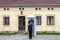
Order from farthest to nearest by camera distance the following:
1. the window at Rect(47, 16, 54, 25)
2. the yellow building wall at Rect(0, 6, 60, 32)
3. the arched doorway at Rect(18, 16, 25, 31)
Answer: the window at Rect(47, 16, 54, 25), the arched doorway at Rect(18, 16, 25, 31), the yellow building wall at Rect(0, 6, 60, 32)

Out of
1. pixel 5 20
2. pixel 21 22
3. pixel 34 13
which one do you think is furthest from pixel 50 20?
pixel 5 20

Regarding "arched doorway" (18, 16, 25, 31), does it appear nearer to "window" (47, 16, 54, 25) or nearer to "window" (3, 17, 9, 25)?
"window" (3, 17, 9, 25)

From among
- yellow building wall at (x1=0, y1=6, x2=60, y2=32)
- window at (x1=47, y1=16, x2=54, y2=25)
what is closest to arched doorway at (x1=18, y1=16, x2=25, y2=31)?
yellow building wall at (x1=0, y1=6, x2=60, y2=32)

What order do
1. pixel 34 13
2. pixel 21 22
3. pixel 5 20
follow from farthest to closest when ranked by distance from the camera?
1. pixel 5 20
2. pixel 21 22
3. pixel 34 13

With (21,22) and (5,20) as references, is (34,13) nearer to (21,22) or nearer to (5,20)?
(21,22)

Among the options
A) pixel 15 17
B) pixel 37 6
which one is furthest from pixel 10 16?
pixel 37 6

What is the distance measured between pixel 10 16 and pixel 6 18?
70cm

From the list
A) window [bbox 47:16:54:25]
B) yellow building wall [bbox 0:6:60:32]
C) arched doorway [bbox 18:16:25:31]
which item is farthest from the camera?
window [bbox 47:16:54:25]

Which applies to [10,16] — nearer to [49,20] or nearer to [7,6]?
[7,6]

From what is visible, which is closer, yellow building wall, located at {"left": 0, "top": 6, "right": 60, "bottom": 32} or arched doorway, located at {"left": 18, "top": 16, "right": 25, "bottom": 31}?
yellow building wall, located at {"left": 0, "top": 6, "right": 60, "bottom": 32}

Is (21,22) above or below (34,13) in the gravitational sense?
below

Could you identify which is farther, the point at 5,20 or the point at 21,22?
the point at 5,20

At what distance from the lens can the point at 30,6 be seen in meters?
37.9

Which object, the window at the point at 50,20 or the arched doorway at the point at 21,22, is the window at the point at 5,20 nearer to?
the arched doorway at the point at 21,22
